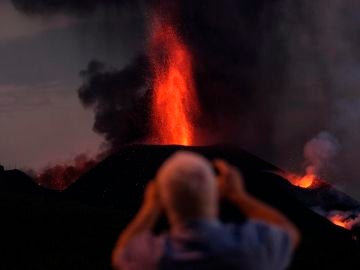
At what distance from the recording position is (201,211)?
4.12 m

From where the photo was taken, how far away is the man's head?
13.3ft

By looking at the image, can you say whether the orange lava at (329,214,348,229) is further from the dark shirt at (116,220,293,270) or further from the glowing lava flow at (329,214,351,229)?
the dark shirt at (116,220,293,270)

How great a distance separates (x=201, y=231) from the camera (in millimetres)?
4098

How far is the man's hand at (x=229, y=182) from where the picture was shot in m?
4.16

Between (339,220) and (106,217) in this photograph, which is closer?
(106,217)

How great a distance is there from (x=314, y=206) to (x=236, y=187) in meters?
65.5

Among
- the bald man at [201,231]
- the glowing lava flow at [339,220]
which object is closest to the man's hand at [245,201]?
the bald man at [201,231]

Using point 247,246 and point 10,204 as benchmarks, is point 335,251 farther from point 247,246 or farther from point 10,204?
point 247,246

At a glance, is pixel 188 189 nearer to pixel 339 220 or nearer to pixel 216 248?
pixel 216 248

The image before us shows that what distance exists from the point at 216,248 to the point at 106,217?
130 feet

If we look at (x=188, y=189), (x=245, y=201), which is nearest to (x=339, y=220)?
(x=245, y=201)

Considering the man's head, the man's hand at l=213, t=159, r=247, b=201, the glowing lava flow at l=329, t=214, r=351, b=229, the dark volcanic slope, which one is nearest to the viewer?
the man's head

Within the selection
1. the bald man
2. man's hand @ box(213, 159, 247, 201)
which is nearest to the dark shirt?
the bald man

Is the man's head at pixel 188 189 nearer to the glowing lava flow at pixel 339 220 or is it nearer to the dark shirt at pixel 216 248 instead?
the dark shirt at pixel 216 248
